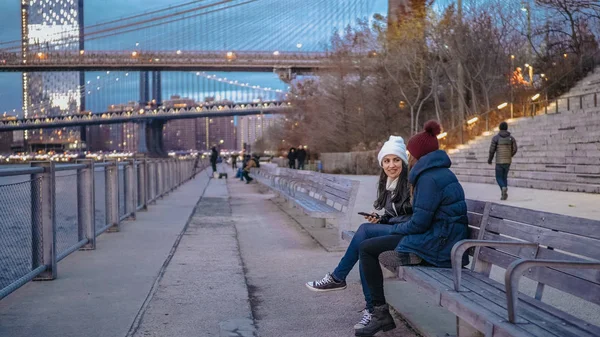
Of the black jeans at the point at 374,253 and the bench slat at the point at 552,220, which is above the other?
the bench slat at the point at 552,220

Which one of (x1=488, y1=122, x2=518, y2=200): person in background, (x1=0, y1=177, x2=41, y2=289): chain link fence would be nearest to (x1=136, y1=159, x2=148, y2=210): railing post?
(x1=488, y1=122, x2=518, y2=200): person in background

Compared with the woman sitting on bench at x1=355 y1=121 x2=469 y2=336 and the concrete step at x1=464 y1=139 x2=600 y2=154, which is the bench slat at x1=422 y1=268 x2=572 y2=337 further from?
the concrete step at x1=464 y1=139 x2=600 y2=154

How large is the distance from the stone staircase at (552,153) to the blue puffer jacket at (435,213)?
40.3ft

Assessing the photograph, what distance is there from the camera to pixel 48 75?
8481cm

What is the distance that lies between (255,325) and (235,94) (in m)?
94.6

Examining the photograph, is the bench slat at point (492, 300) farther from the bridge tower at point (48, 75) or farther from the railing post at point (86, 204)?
the bridge tower at point (48, 75)

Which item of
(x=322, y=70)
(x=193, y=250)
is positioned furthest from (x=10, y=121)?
(x=193, y=250)

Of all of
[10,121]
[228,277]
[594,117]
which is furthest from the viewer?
[10,121]

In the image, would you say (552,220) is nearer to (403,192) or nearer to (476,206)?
(476,206)

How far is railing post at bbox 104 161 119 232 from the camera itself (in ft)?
33.8

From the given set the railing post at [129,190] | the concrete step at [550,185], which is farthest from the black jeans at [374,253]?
the concrete step at [550,185]

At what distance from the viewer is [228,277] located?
681cm

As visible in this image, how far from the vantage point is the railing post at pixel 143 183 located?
554 inches

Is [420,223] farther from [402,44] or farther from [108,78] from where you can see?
[108,78]
